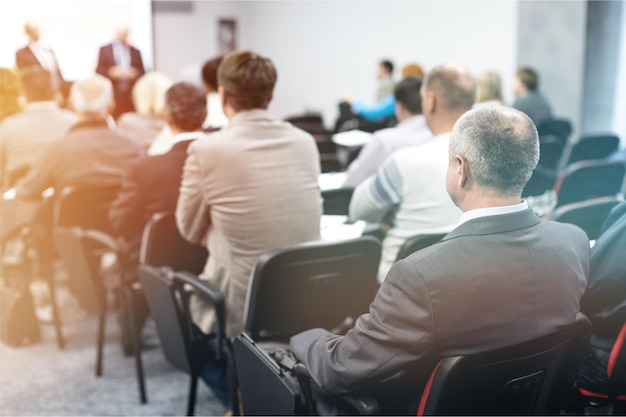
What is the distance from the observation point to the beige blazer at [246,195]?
2.05 metres

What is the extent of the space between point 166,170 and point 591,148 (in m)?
3.17

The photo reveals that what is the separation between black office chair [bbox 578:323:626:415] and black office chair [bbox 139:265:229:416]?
1062mm

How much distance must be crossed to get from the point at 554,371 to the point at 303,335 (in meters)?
0.55

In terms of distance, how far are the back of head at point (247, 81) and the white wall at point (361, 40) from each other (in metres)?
6.10

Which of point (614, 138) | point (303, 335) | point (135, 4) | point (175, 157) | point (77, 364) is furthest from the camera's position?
point (135, 4)

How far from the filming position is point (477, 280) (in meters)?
1.20

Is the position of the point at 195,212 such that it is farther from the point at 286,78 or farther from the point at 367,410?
the point at 286,78

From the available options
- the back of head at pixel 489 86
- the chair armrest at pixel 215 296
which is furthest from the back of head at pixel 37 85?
the back of head at pixel 489 86

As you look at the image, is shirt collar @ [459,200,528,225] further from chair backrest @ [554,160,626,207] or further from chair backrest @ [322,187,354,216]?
chair backrest @ [554,160,626,207]

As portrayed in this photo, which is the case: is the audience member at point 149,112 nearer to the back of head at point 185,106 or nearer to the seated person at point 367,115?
the back of head at point 185,106

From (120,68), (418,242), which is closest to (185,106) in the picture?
(418,242)

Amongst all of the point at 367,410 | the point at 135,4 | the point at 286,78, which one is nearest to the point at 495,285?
the point at 367,410

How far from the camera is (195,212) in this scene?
7.07ft

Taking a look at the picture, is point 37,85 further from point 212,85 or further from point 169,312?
point 169,312
